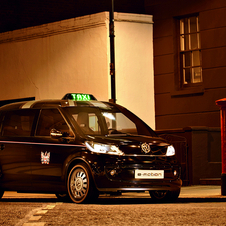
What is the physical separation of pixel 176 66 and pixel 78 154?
29.7 ft

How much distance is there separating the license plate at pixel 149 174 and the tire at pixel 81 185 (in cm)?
74

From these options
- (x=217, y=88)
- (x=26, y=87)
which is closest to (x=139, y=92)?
(x=217, y=88)

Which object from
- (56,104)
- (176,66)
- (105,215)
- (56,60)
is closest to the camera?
(105,215)

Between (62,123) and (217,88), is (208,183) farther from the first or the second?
(62,123)

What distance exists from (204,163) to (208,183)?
27.3 inches

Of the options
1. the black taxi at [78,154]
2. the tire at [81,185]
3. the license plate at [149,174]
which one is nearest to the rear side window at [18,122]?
the black taxi at [78,154]

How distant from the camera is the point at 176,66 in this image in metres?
18.5

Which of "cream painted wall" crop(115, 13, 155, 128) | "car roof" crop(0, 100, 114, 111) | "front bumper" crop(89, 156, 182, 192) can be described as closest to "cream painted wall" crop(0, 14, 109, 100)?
"cream painted wall" crop(115, 13, 155, 128)

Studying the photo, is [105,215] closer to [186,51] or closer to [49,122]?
[49,122]

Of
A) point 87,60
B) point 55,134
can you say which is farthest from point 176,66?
point 55,134

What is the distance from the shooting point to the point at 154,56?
18.8 m

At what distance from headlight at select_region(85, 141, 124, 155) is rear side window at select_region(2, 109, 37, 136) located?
1531 mm

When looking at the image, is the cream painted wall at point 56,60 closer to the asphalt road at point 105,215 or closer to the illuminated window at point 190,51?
the illuminated window at point 190,51

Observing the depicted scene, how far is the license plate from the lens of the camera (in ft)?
32.5
